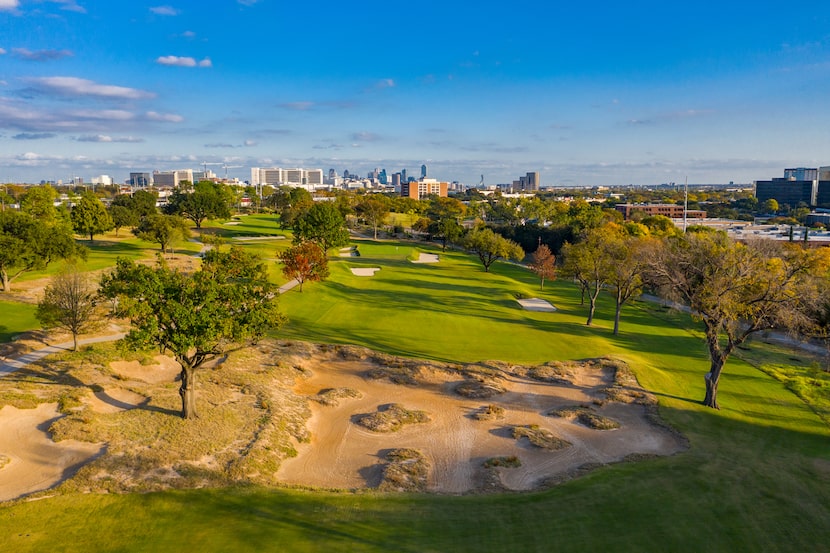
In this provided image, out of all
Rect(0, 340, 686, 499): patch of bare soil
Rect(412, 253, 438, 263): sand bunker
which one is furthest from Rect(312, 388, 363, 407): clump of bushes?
Rect(412, 253, 438, 263): sand bunker

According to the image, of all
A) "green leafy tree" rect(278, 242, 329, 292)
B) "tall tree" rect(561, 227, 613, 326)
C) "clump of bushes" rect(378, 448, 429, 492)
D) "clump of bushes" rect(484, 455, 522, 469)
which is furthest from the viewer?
"green leafy tree" rect(278, 242, 329, 292)

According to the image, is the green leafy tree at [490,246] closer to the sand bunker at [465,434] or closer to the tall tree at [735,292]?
the sand bunker at [465,434]

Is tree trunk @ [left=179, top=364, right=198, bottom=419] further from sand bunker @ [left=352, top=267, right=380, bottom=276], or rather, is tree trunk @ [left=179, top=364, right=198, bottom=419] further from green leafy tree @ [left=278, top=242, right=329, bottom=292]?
sand bunker @ [left=352, top=267, right=380, bottom=276]

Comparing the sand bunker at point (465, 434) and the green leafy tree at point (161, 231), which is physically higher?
the green leafy tree at point (161, 231)

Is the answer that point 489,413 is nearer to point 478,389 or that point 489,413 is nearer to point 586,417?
point 478,389

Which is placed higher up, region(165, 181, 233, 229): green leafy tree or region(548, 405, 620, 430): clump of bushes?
region(165, 181, 233, 229): green leafy tree

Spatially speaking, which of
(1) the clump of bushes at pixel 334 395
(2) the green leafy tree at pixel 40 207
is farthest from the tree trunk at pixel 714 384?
(2) the green leafy tree at pixel 40 207

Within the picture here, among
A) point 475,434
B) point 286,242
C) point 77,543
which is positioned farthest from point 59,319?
point 286,242
